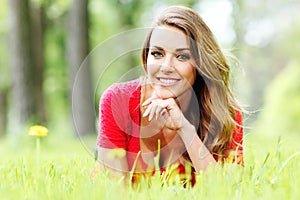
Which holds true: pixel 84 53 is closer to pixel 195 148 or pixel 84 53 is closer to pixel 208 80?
pixel 208 80

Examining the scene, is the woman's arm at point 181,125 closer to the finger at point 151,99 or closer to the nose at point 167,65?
the finger at point 151,99

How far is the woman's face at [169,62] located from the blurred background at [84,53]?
0.25 m

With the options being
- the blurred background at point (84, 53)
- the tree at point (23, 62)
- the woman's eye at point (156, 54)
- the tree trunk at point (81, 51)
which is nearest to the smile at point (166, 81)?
the woman's eye at point (156, 54)

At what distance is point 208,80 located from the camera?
8.19 feet

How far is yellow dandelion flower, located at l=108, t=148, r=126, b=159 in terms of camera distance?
219 centimetres

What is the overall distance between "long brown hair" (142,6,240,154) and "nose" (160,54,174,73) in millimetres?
178

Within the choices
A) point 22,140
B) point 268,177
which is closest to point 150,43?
point 268,177

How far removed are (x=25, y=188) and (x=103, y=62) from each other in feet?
3.67

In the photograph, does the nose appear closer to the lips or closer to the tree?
the lips

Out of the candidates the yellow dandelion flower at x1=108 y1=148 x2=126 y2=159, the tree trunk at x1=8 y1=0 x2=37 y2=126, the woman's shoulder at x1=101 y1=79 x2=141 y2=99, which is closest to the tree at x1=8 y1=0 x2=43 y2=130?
the tree trunk at x1=8 y1=0 x2=37 y2=126

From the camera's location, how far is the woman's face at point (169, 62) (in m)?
2.21

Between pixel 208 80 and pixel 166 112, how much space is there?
40 centimetres

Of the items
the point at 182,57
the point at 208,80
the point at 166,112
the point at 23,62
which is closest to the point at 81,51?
the point at 23,62

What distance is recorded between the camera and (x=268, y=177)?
190cm
